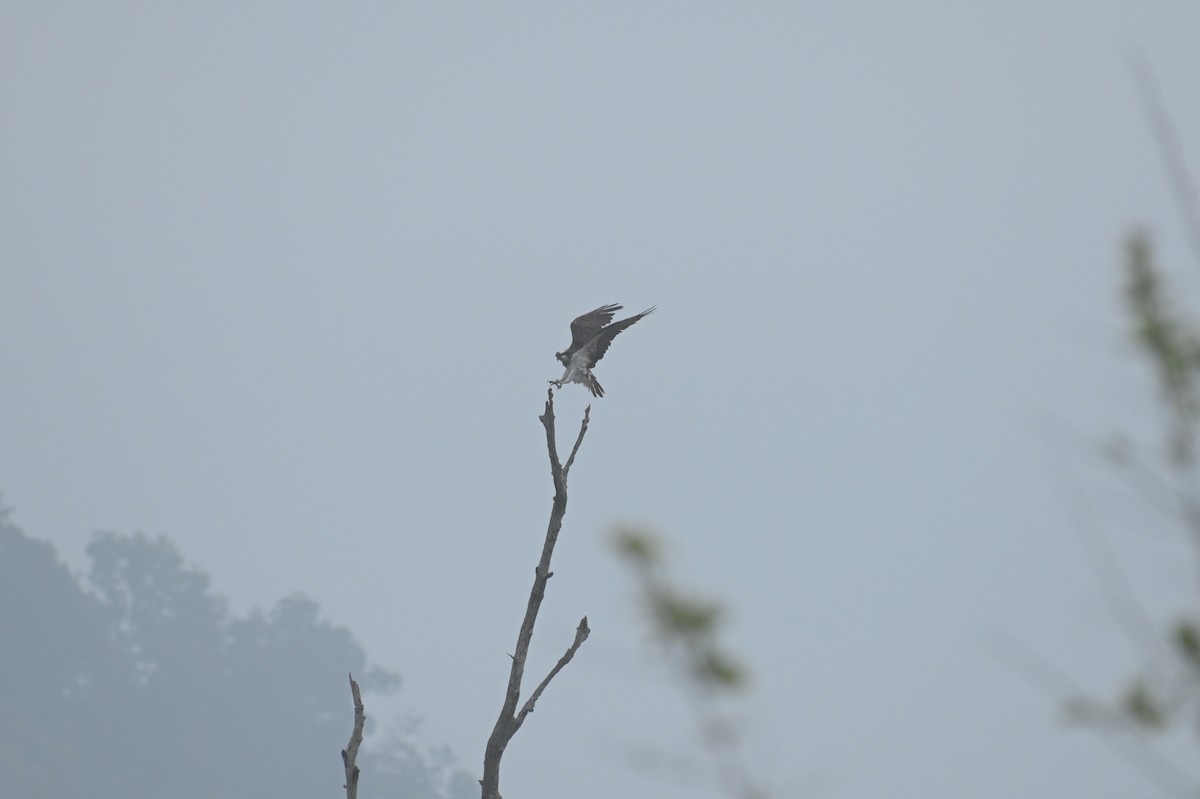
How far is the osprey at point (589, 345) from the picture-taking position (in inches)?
499

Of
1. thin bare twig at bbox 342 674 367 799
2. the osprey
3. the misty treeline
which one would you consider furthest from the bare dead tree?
the misty treeline

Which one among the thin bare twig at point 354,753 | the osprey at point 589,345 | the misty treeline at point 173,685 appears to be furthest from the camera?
the misty treeline at point 173,685

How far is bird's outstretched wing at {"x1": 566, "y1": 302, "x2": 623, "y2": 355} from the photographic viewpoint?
13008 mm

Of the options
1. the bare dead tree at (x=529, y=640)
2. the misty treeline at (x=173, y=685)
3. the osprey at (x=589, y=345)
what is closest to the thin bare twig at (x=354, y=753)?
the bare dead tree at (x=529, y=640)

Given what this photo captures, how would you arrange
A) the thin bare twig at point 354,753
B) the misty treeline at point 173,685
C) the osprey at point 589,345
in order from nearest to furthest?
the thin bare twig at point 354,753, the osprey at point 589,345, the misty treeline at point 173,685

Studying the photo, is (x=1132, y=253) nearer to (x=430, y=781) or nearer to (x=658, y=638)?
(x=658, y=638)

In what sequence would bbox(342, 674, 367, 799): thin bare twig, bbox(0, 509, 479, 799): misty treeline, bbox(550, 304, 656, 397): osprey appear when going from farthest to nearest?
bbox(0, 509, 479, 799): misty treeline → bbox(550, 304, 656, 397): osprey → bbox(342, 674, 367, 799): thin bare twig

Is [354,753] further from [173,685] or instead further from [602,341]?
[173,685]

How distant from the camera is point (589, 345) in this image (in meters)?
12.9

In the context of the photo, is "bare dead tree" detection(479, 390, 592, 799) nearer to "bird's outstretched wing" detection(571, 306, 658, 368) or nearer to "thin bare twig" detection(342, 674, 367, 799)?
"thin bare twig" detection(342, 674, 367, 799)

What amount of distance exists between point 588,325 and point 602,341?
36 centimetres

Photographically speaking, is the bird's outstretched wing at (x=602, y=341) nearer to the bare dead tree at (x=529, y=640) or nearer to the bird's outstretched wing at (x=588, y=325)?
the bird's outstretched wing at (x=588, y=325)

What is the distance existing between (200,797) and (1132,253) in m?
104

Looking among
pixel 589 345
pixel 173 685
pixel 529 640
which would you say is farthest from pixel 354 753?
pixel 173 685
